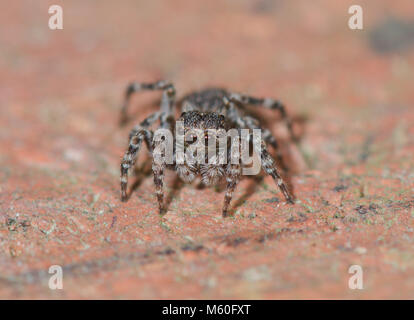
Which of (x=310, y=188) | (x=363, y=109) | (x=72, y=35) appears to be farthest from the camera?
(x=72, y=35)

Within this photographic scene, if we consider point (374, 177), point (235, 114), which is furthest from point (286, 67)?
point (374, 177)

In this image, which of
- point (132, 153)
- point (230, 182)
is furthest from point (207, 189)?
point (132, 153)

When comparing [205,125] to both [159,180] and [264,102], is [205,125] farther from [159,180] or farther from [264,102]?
[264,102]

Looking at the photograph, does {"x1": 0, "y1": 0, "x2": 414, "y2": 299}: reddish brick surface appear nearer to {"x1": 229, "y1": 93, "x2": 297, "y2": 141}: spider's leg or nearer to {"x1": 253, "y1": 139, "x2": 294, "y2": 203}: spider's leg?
{"x1": 253, "y1": 139, "x2": 294, "y2": 203}: spider's leg

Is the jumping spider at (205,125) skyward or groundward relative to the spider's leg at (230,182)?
skyward

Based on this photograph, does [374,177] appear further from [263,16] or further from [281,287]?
[263,16]

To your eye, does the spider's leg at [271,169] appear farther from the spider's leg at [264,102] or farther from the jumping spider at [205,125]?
the spider's leg at [264,102]

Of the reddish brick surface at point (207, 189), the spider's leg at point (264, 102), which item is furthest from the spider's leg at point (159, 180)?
the spider's leg at point (264, 102)
